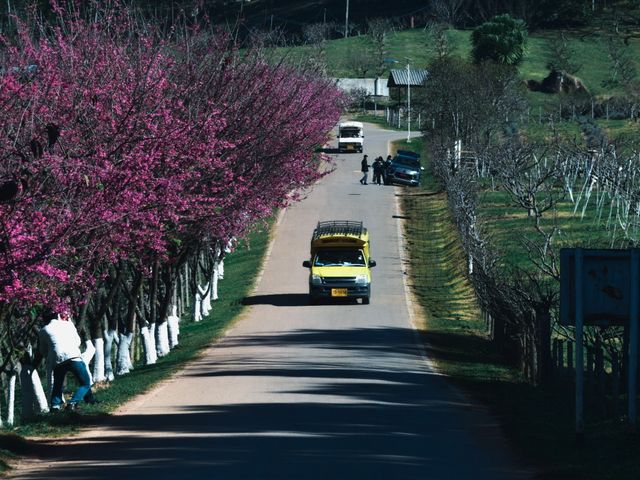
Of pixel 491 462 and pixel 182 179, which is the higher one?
pixel 182 179

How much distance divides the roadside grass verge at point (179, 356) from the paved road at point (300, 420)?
0.40 metres

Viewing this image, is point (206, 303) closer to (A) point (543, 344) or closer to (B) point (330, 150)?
(A) point (543, 344)

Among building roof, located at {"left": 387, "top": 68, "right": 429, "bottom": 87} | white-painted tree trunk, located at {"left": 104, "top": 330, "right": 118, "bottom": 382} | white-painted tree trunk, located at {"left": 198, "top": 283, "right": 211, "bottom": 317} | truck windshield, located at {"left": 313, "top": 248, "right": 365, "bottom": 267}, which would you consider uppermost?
building roof, located at {"left": 387, "top": 68, "right": 429, "bottom": 87}

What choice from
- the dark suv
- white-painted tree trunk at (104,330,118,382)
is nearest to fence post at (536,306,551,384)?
white-painted tree trunk at (104,330,118,382)

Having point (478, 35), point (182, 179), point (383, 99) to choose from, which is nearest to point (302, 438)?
point (182, 179)

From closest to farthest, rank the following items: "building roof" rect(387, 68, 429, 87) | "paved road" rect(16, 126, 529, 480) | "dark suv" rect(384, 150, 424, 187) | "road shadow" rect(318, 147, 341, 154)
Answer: "paved road" rect(16, 126, 529, 480)
"dark suv" rect(384, 150, 424, 187)
"road shadow" rect(318, 147, 341, 154)
"building roof" rect(387, 68, 429, 87)

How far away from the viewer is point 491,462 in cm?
1540

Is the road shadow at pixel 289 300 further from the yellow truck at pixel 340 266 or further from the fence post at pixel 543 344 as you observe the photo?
the fence post at pixel 543 344

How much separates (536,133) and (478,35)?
27801mm

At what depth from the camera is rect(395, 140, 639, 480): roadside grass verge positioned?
50.7 feet

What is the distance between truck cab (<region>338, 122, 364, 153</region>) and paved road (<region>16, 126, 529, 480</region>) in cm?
5425

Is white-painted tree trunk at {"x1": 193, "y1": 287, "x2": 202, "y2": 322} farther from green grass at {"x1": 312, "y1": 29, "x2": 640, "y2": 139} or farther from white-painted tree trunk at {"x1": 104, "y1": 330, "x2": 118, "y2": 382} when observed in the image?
green grass at {"x1": 312, "y1": 29, "x2": 640, "y2": 139}

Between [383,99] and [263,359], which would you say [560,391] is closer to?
[263,359]

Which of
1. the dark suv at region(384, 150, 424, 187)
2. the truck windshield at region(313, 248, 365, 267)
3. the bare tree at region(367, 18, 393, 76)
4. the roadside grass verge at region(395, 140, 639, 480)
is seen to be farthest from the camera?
the bare tree at region(367, 18, 393, 76)
